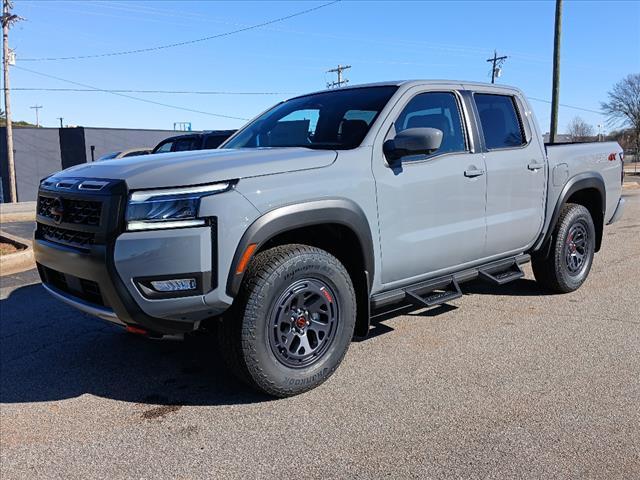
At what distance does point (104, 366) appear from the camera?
14.2ft

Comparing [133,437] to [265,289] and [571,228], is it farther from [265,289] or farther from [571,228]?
[571,228]

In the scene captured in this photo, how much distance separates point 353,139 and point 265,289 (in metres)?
1.34

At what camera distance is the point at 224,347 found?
11.3ft

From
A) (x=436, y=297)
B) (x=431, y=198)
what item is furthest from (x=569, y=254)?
(x=431, y=198)

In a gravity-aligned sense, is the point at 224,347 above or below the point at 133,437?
above

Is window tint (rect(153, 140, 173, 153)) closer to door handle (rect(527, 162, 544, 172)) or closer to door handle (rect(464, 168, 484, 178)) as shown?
door handle (rect(527, 162, 544, 172))

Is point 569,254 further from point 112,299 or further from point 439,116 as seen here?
point 112,299

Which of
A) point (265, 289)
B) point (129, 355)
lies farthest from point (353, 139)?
point (129, 355)

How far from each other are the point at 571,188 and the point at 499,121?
1156 mm

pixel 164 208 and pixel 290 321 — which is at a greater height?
pixel 164 208

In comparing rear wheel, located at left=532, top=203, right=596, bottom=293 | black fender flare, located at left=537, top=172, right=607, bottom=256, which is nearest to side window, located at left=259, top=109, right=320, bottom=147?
black fender flare, located at left=537, top=172, right=607, bottom=256

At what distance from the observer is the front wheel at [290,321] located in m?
3.35

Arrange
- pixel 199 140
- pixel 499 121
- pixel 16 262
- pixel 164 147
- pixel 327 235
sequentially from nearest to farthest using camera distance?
pixel 327 235 → pixel 499 121 → pixel 16 262 → pixel 199 140 → pixel 164 147

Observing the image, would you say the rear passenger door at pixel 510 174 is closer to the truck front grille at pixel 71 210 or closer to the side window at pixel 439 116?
the side window at pixel 439 116
